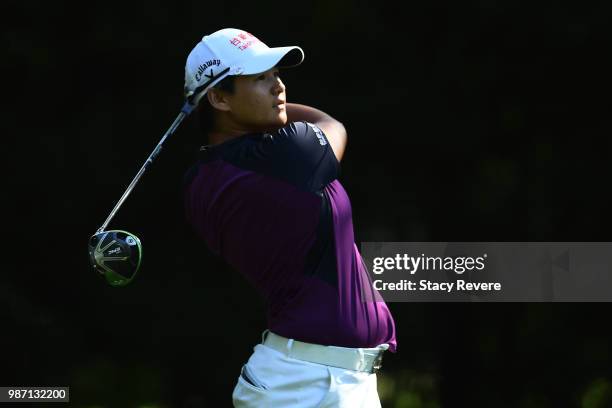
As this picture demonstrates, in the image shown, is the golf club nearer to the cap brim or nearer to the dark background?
the cap brim

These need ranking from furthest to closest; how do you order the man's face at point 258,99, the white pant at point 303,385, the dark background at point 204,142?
the dark background at point 204,142 < the man's face at point 258,99 < the white pant at point 303,385

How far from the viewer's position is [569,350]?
18.8 feet

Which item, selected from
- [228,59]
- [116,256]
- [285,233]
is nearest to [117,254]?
[116,256]

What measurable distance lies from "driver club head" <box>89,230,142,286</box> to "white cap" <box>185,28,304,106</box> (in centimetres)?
41

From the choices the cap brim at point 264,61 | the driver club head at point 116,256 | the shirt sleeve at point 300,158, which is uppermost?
the cap brim at point 264,61

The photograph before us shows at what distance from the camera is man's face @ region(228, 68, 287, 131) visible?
302 cm

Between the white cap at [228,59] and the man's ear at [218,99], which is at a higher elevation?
the white cap at [228,59]

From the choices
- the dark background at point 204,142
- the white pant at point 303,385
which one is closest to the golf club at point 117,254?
the white pant at point 303,385

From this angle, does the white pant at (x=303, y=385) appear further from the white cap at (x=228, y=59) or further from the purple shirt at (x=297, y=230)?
the white cap at (x=228, y=59)

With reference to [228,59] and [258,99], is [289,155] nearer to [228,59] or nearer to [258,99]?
[258,99]

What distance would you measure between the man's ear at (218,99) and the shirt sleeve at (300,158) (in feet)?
0.52

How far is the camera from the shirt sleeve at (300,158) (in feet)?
9.66

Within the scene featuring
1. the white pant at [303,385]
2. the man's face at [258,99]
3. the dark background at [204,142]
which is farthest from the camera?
the dark background at [204,142]

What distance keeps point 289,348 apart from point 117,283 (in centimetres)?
52
